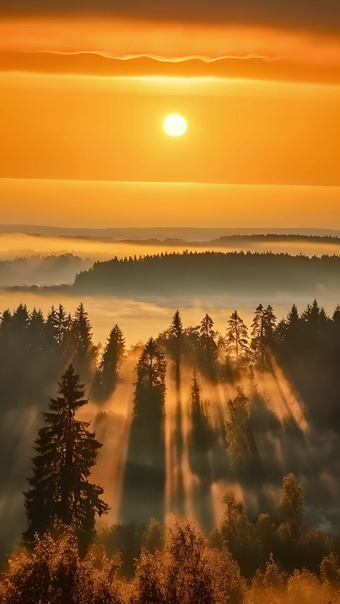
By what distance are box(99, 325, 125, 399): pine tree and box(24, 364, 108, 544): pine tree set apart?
24.4 ft

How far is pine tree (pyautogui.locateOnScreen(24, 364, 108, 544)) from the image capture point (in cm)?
2627

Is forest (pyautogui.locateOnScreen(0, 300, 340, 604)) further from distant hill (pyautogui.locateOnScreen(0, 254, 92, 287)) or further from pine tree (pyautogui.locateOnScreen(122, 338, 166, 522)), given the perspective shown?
distant hill (pyautogui.locateOnScreen(0, 254, 92, 287))

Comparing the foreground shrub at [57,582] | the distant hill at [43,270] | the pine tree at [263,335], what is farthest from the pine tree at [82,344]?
the foreground shrub at [57,582]

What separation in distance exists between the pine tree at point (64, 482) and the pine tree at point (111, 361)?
293 inches

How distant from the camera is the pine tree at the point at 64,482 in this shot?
26.3 m

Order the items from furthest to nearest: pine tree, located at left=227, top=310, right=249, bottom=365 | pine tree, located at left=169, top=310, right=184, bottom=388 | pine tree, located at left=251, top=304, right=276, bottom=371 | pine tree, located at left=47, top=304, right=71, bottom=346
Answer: pine tree, located at left=47, top=304, right=71, bottom=346 < pine tree, located at left=251, top=304, right=276, bottom=371 < pine tree, located at left=227, top=310, right=249, bottom=365 < pine tree, located at left=169, top=310, right=184, bottom=388

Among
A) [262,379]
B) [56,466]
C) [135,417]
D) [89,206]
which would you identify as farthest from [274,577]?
[89,206]

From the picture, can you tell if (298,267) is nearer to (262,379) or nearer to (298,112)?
(262,379)

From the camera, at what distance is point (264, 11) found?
19.2 meters

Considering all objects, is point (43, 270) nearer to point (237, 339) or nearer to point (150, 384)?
point (150, 384)

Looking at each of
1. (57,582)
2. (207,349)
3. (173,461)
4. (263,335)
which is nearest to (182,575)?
(57,582)

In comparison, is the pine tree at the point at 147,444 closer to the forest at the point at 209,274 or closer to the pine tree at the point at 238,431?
the pine tree at the point at 238,431

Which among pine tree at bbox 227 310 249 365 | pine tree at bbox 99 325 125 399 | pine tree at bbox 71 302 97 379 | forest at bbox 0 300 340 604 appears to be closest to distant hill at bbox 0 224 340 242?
pine tree at bbox 227 310 249 365

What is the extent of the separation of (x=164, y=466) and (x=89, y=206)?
38.2 feet
